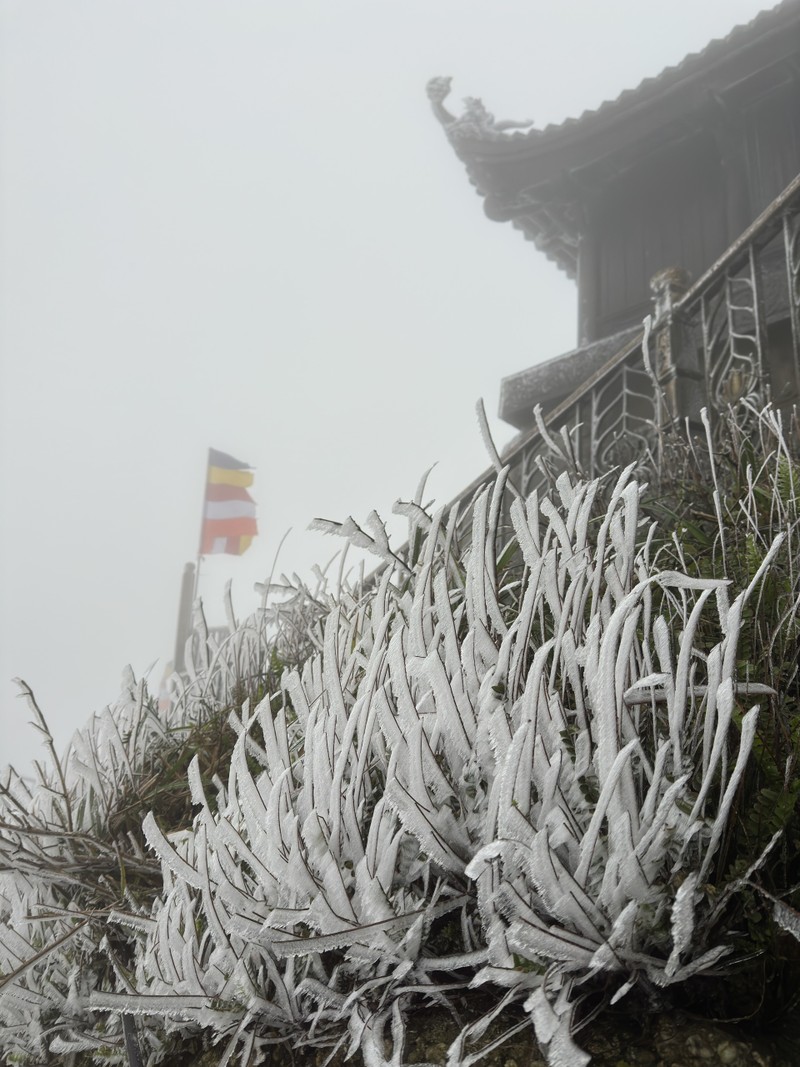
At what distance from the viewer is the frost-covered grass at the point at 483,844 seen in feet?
2.88

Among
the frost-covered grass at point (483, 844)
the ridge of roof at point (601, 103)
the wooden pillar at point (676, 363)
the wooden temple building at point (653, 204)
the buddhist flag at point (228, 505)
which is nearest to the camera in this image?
the frost-covered grass at point (483, 844)

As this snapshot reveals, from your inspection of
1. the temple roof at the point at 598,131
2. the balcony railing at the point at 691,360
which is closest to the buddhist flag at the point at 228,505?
the temple roof at the point at 598,131

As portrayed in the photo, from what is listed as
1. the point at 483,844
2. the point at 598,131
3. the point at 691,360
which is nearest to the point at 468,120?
the point at 598,131

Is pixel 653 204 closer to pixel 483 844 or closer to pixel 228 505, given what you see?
pixel 228 505

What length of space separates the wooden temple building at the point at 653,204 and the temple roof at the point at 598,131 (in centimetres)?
1

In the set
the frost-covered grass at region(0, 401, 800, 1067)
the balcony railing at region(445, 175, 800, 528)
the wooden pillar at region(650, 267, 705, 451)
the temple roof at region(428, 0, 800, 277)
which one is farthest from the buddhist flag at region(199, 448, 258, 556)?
the frost-covered grass at region(0, 401, 800, 1067)

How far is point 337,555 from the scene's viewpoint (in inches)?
88.0

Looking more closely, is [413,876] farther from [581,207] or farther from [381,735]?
[581,207]

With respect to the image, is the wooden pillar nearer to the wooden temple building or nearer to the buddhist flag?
the wooden temple building

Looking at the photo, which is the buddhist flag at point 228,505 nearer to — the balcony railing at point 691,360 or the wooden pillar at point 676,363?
the balcony railing at point 691,360

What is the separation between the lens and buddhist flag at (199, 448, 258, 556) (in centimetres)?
1195

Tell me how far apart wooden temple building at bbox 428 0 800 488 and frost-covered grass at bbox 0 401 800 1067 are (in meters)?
2.57

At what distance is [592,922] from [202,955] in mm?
541

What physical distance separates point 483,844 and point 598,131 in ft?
23.9
